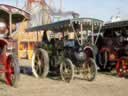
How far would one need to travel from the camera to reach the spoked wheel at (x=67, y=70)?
38.6 feet

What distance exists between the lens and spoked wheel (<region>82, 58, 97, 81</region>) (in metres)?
12.4

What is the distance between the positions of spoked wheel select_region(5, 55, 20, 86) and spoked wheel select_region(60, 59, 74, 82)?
1.91 metres

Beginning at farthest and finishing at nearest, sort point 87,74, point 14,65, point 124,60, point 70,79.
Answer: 1. point 124,60
2. point 87,74
3. point 70,79
4. point 14,65

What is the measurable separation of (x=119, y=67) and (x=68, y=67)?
287 centimetres

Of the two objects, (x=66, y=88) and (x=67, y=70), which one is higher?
(x=67, y=70)

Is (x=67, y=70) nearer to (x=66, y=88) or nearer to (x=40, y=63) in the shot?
(x=66, y=88)

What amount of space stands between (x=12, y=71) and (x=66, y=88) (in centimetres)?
166

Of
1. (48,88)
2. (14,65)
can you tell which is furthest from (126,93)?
(14,65)

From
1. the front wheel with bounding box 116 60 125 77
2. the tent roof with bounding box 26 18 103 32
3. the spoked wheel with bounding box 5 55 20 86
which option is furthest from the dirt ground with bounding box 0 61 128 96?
the tent roof with bounding box 26 18 103 32

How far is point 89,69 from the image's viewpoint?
12.7 metres

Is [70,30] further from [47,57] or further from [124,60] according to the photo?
[124,60]

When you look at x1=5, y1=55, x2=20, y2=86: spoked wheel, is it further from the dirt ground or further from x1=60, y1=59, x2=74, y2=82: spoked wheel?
x1=60, y1=59, x2=74, y2=82: spoked wheel

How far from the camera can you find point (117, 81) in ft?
41.2

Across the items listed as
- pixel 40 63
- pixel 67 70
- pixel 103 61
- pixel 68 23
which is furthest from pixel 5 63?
pixel 103 61
